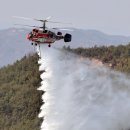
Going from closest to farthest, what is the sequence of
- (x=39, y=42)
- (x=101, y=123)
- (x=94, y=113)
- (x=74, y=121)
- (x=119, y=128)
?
1. (x=39, y=42)
2. (x=74, y=121)
3. (x=94, y=113)
4. (x=101, y=123)
5. (x=119, y=128)

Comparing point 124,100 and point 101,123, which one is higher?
point 124,100

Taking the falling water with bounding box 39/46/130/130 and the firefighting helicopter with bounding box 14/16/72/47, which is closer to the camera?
the firefighting helicopter with bounding box 14/16/72/47

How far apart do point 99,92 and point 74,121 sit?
327 inches

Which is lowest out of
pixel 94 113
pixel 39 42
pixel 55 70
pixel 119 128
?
pixel 119 128

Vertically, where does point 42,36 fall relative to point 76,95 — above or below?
above

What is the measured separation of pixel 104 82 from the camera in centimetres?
13638

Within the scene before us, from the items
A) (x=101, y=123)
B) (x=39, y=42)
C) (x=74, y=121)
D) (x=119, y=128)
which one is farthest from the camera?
(x=119, y=128)

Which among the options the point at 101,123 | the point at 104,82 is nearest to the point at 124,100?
the point at 104,82

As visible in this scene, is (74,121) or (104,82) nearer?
(74,121)

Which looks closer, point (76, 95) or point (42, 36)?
point (42, 36)

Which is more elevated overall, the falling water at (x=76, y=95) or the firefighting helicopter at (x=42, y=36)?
the firefighting helicopter at (x=42, y=36)

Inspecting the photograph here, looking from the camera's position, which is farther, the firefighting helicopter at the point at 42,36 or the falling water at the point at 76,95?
the falling water at the point at 76,95

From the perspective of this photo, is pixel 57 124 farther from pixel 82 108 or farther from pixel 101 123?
pixel 101 123

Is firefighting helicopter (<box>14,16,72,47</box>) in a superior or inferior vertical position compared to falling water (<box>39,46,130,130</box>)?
superior
